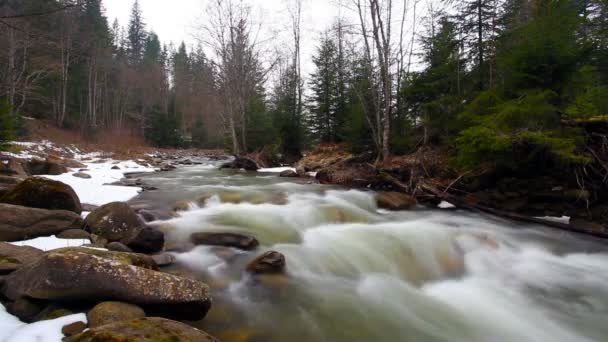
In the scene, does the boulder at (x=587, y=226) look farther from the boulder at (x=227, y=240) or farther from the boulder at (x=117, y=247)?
the boulder at (x=117, y=247)

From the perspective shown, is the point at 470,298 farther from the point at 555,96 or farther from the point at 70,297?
the point at 555,96

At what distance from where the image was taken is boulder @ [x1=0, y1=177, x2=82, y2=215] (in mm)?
4672

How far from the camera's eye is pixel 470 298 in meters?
3.96

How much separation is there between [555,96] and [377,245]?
5.29 meters

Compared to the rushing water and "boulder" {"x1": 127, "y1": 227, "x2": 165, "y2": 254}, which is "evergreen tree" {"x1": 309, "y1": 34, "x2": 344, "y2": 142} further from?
"boulder" {"x1": 127, "y1": 227, "x2": 165, "y2": 254}

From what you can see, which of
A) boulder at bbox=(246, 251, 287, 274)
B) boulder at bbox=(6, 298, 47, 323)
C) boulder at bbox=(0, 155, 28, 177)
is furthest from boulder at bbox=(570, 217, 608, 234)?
boulder at bbox=(0, 155, 28, 177)

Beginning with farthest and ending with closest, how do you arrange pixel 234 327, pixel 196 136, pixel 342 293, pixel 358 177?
pixel 196 136 → pixel 358 177 → pixel 342 293 → pixel 234 327

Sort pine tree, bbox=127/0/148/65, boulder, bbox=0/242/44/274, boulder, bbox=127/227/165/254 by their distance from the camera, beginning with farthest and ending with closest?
pine tree, bbox=127/0/148/65 → boulder, bbox=127/227/165/254 → boulder, bbox=0/242/44/274

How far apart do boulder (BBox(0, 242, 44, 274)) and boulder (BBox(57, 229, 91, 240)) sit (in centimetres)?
76

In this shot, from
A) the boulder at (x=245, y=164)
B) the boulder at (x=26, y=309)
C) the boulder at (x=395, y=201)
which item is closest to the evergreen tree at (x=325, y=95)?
the boulder at (x=245, y=164)

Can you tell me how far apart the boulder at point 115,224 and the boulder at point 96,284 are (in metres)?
1.57

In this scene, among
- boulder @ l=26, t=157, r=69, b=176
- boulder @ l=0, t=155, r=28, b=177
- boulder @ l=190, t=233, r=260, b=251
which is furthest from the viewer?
boulder @ l=26, t=157, r=69, b=176

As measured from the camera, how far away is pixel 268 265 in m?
4.31

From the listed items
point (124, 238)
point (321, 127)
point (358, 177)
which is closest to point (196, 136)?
point (321, 127)
